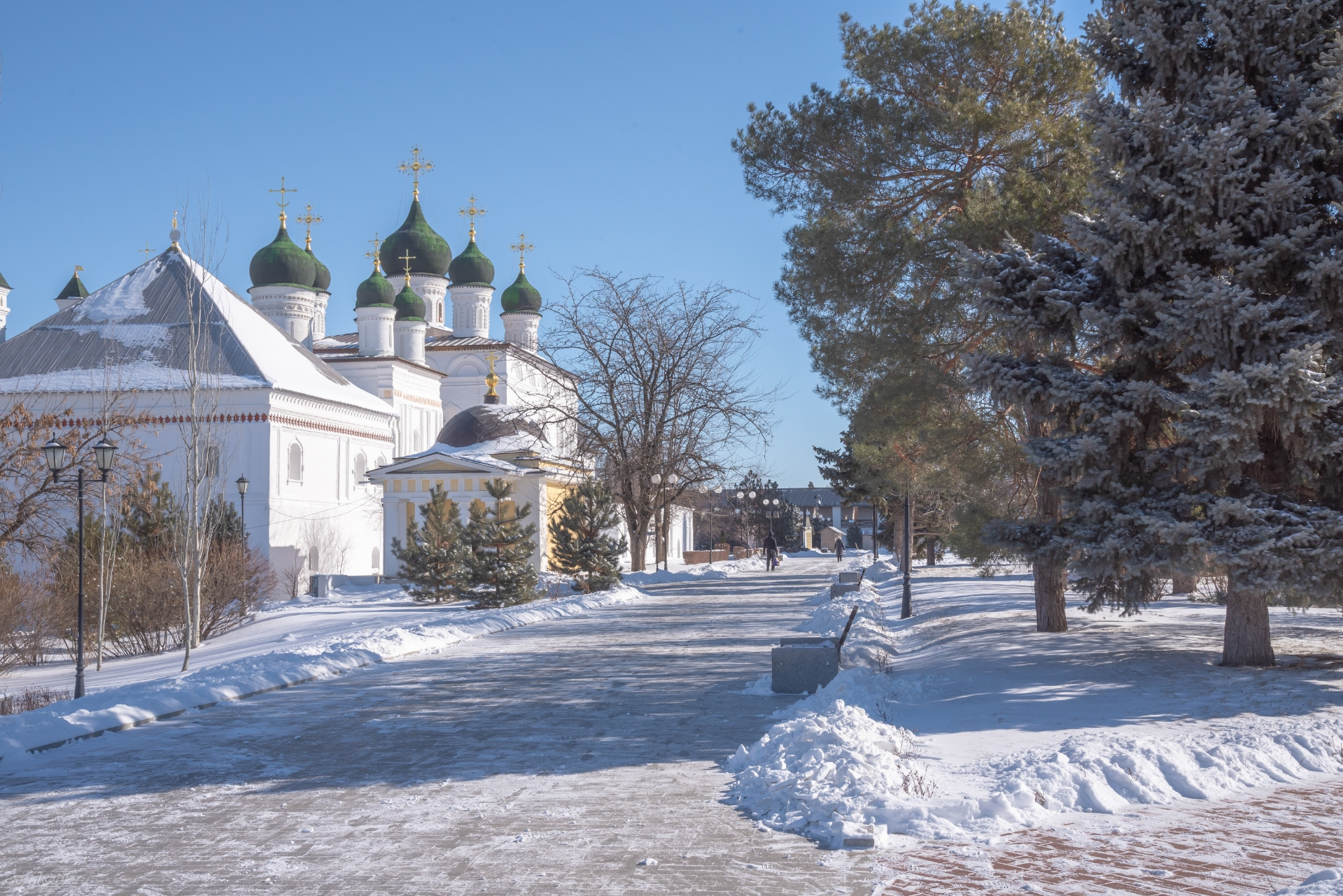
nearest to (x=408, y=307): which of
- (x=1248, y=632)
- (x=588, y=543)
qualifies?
(x=588, y=543)

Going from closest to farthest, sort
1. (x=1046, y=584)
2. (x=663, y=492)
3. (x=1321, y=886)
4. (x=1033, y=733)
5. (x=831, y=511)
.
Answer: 1. (x=1321, y=886)
2. (x=1033, y=733)
3. (x=1046, y=584)
4. (x=663, y=492)
5. (x=831, y=511)

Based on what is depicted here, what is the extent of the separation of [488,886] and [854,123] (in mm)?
13577

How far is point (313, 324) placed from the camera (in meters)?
67.7

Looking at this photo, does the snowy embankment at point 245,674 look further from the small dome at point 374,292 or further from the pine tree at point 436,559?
the small dome at point 374,292

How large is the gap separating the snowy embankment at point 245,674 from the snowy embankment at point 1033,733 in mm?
5412

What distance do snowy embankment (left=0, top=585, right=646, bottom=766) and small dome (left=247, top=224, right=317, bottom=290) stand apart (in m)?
38.0

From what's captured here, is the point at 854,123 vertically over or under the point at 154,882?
over

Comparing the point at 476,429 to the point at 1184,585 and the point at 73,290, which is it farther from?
the point at 73,290

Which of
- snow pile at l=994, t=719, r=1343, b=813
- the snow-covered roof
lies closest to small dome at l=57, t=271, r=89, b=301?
the snow-covered roof

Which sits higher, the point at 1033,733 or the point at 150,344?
the point at 150,344

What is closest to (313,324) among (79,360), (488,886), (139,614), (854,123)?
(79,360)

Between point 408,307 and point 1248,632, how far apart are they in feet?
178

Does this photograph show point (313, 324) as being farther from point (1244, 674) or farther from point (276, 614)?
point (1244, 674)

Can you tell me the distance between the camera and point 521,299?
6850 centimetres
